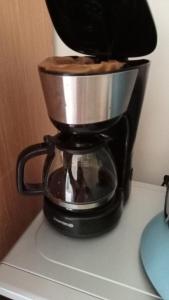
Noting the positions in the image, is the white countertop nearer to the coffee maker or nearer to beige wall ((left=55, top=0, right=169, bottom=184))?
the coffee maker

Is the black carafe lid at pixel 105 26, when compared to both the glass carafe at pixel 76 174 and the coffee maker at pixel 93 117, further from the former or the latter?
the glass carafe at pixel 76 174

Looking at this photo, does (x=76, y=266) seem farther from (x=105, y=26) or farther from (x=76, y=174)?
(x=105, y=26)

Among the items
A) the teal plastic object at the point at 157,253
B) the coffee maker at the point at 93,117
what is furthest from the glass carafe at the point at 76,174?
the teal plastic object at the point at 157,253

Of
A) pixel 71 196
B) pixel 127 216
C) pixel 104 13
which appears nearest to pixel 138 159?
pixel 127 216

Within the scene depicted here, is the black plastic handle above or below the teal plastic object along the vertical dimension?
above

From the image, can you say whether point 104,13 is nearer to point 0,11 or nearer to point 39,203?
point 0,11

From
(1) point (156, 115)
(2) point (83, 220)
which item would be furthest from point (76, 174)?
(1) point (156, 115)

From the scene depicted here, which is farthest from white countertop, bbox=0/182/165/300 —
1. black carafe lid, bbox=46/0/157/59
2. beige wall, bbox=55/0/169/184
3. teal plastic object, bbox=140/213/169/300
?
black carafe lid, bbox=46/0/157/59

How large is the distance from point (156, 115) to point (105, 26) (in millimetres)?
364

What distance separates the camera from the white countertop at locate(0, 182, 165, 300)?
0.48 meters

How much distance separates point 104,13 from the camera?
510 mm

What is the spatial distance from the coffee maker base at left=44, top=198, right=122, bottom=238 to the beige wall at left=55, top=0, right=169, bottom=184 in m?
0.33

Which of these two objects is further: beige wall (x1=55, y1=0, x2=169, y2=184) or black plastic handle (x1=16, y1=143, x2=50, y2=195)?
beige wall (x1=55, y1=0, x2=169, y2=184)

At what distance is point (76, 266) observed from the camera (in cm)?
53
